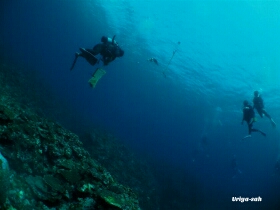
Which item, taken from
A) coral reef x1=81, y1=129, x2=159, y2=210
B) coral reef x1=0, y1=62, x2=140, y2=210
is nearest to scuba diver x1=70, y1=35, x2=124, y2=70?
coral reef x1=0, y1=62, x2=140, y2=210

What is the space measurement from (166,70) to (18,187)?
3315 centimetres

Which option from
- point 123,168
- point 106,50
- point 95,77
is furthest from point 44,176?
point 123,168

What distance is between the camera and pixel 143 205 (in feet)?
45.1

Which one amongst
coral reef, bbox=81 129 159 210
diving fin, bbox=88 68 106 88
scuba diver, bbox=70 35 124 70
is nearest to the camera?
diving fin, bbox=88 68 106 88

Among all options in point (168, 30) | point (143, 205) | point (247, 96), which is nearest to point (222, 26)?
point (168, 30)

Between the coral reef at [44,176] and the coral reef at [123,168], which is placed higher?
the coral reef at [123,168]

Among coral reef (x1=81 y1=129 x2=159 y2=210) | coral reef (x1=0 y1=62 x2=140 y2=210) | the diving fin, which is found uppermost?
coral reef (x1=81 y1=129 x2=159 y2=210)

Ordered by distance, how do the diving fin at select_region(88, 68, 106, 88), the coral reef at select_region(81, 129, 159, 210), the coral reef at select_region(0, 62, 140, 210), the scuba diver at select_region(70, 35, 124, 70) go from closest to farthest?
the coral reef at select_region(0, 62, 140, 210)
the diving fin at select_region(88, 68, 106, 88)
the scuba diver at select_region(70, 35, 124, 70)
the coral reef at select_region(81, 129, 159, 210)

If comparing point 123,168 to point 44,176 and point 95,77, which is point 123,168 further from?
point 44,176

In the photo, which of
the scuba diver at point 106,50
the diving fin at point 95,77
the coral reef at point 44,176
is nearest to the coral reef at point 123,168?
the scuba diver at point 106,50

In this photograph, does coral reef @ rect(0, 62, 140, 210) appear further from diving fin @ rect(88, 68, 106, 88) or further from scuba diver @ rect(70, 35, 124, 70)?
scuba diver @ rect(70, 35, 124, 70)

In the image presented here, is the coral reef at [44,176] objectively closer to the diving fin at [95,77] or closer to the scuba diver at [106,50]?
the diving fin at [95,77]

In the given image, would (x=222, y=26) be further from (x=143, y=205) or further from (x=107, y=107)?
(x=107, y=107)

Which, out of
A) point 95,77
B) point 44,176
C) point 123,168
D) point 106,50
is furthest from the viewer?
point 123,168
